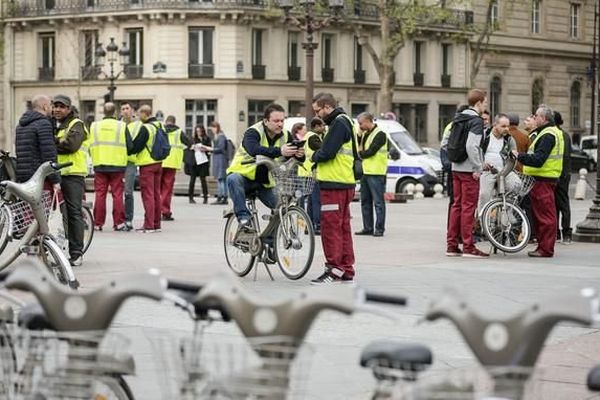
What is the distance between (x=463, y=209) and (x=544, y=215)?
108 centimetres

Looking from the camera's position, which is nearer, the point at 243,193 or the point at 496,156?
the point at 243,193

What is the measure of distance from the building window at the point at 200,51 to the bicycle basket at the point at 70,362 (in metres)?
55.0

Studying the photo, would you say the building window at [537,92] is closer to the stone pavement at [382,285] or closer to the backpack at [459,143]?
the stone pavement at [382,285]

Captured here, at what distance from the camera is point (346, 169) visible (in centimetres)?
1276

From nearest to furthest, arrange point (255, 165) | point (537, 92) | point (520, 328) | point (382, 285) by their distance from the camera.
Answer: point (520, 328) < point (382, 285) < point (255, 165) < point (537, 92)

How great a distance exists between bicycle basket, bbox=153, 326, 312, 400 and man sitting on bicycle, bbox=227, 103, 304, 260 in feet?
30.0

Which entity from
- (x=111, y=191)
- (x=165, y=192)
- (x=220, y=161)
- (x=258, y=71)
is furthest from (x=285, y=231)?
(x=258, y=71)

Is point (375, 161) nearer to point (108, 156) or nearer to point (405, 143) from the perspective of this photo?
point (108, 156)

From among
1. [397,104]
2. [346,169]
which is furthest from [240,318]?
[397,104]

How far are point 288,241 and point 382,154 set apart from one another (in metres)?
6.96

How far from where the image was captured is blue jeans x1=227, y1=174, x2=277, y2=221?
13.2 m

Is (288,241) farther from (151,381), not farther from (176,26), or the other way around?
(176,26)

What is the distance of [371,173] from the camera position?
64.6ft

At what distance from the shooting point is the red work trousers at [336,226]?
1270cm
